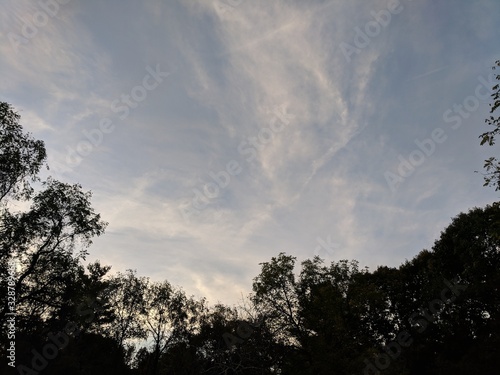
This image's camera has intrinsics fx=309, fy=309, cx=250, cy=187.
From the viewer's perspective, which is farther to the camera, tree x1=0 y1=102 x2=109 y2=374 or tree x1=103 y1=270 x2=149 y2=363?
tree x1=103 y1=270 x2=149 y2=363

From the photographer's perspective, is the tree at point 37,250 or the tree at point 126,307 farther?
the tree at point 126,307

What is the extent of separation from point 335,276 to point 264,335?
46.2 feet

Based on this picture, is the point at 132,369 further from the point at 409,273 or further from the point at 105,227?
the point at 409,273

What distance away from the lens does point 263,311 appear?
2594 cm

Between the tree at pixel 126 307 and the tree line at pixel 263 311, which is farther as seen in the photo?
the tree at pixel 126 307

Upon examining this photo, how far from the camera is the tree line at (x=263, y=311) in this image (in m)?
18.1

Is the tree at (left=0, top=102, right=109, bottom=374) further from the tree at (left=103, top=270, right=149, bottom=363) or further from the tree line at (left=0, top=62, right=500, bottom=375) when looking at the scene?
the tree at (left=103, top=270, right=149, bottom=363)

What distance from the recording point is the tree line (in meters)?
18.1

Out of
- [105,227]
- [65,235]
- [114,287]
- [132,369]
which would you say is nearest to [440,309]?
[105,227]

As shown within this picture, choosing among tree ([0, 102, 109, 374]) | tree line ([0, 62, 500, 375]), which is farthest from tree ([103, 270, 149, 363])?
tree ([0, 102, 109, 374])

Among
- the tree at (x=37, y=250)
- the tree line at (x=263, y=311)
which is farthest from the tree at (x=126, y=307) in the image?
the tree at (x=37, y=250)

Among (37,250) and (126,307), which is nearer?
(37,250)

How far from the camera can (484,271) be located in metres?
29.4

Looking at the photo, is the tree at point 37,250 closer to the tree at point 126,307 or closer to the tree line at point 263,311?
the tree line at point 263,311
